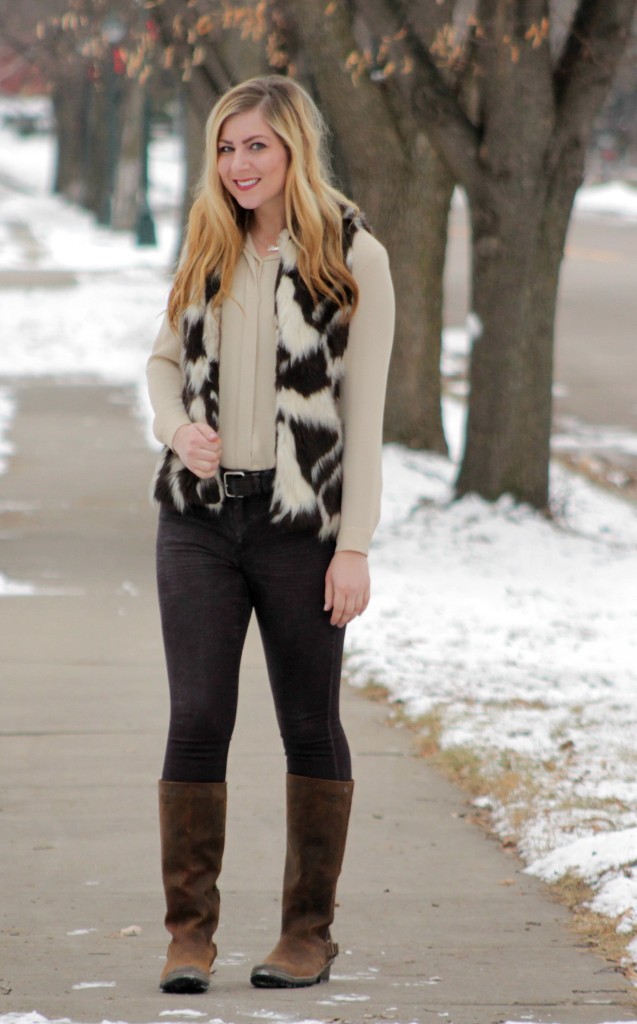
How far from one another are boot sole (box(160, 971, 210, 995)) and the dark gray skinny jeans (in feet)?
1.33

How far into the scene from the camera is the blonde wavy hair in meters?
3.65

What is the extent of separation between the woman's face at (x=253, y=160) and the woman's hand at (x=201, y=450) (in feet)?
1.63

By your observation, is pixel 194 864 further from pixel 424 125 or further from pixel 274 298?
pixel 424 125

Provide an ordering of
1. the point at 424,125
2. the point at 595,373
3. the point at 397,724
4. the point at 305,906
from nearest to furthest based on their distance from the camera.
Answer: the point at 305,906 → the point at 397,724 → the point at 424,125 → the point at 595,373

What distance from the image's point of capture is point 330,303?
367cm

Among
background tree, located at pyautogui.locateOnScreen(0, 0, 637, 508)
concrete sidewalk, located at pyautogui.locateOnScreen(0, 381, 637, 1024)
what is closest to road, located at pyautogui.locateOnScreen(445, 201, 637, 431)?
background tree, located at pyautogui.locateOnScreen(0, 0, 637, 508)

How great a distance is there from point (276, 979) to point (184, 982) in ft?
0.67

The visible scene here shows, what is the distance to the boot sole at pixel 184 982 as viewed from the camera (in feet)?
12.1

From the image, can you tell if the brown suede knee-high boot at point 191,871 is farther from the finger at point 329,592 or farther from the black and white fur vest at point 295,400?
the black and white fur vest at point 295,400

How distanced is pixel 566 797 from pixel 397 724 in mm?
1101

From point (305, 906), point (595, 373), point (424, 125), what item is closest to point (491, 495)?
point (424, 125)

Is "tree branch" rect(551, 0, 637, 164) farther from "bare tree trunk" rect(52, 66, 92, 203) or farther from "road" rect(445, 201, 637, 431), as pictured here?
"bare tree trunk" rect(52, 66, 92, 203)

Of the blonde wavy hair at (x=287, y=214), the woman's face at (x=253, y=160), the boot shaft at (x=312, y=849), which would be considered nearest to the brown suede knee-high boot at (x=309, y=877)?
the boot shaft at (x=312, y=849)

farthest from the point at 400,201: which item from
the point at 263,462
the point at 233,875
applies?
the point at 263,462
